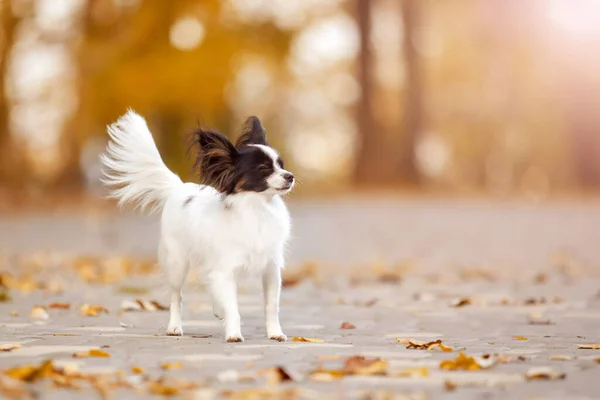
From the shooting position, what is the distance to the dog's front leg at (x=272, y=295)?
662 cm

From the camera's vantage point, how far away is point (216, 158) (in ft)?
22.0

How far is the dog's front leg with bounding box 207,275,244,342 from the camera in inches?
254

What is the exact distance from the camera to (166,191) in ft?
24.9

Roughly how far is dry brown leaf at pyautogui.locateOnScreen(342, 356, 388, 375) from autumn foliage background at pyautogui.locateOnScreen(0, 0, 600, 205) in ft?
21.7

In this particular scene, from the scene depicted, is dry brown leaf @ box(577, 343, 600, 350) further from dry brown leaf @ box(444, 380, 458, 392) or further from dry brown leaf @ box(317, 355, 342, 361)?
dry brown leaf @ box(444, 380, 458, 392)

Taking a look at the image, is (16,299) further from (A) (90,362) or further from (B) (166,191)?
(A) (90,362)

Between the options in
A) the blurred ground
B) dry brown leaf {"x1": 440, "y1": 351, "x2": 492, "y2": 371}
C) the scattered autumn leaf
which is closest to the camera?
the blurred ground

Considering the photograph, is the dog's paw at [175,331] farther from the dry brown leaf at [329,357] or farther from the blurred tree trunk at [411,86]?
the blurred tree trunk at [411,86]

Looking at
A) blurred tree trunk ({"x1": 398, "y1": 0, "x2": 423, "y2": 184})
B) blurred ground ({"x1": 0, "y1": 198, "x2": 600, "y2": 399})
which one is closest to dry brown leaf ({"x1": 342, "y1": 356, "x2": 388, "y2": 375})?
blurred ground ({"x1": 0, "y1": 198, "x2": 600, "y2": 399})

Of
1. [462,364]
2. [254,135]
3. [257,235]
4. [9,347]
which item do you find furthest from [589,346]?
[9,347]

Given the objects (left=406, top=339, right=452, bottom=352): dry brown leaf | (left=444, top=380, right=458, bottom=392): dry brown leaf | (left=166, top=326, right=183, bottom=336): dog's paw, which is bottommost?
(left=444, top=380, right=458, bottom=392): dry brown leaf

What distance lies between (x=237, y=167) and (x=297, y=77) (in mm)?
30644

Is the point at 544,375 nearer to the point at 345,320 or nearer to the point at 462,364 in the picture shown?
the point at 462,364

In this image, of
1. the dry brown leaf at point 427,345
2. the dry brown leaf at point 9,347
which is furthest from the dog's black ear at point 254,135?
the dry brown leaf at point 9,347
